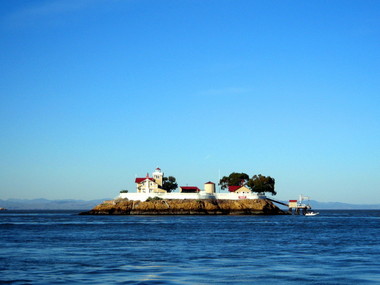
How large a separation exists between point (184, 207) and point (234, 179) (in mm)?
38251

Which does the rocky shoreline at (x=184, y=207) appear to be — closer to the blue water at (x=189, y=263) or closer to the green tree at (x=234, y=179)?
the green tree at (x=234, y=179)

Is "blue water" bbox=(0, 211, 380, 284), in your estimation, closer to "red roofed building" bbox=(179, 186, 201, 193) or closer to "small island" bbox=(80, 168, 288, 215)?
"small island" bbox=(80, 168, 288, 215)

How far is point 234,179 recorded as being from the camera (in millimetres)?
A: 188375

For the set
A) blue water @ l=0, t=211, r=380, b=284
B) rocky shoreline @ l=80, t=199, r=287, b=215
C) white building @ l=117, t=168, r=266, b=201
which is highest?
white building @ l=117, t=168, r=266, b=201

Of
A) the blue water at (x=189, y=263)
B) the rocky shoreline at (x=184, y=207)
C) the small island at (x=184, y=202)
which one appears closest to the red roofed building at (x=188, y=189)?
the small island at (x=184, y=202)

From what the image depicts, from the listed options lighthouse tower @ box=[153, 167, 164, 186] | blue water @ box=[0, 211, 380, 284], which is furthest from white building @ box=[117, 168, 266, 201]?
blue water @ box=[0, 211, 380, 284]

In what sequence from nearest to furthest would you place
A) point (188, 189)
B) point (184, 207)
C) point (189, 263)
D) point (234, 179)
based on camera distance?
point (189, 263) → point (184, 207) → point (188, 189) → point (234, 179)

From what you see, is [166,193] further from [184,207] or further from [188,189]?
[188,189]

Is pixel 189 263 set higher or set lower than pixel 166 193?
lower

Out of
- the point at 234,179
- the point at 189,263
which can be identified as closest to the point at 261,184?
the point at 234,179

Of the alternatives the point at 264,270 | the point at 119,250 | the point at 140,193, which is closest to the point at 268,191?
the point at 140,193

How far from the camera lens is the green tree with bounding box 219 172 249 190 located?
188125 millimetres

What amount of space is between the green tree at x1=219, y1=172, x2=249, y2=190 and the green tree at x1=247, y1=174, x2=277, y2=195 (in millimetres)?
10650

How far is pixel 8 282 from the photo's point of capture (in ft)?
96.9
